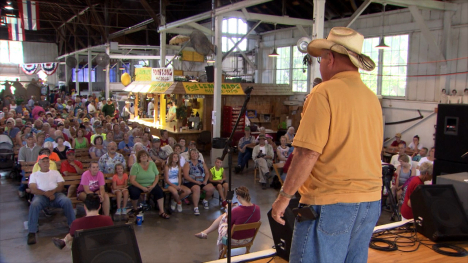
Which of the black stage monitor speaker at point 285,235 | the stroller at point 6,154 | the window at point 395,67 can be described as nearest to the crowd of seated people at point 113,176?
the stroller at point 6,154

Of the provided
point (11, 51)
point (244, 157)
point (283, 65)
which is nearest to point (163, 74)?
point (244, 157)

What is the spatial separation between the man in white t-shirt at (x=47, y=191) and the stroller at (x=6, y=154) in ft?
11.4

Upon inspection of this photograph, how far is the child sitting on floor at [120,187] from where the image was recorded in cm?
673

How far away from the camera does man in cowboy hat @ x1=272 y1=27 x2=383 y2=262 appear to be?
Answer: 69.1 inches

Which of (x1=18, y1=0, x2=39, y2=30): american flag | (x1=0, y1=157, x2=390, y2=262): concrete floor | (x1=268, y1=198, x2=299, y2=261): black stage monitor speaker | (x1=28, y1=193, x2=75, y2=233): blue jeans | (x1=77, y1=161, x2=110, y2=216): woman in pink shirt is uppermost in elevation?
(x1=18, y1=0, x2=39, y2=30): american flag

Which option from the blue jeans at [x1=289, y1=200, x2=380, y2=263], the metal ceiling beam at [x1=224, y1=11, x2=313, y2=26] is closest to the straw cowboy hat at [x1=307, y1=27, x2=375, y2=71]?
the blue jeans at [x1=289, y1=200, x2=380, y2=263]

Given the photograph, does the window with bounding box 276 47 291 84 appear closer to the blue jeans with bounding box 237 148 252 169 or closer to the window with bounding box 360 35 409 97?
the window with bounding box 360 35 409 97

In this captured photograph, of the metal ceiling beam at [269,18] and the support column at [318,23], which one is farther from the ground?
the metal ceiling beam at [269,18]

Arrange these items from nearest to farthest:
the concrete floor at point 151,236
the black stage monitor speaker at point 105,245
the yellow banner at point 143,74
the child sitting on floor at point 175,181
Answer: the black stage monitor speaker at point 105,245 → the concrete floor at point 151,236 → the child sitting on floor at point 175,181 → the yellow banner at point 143,74

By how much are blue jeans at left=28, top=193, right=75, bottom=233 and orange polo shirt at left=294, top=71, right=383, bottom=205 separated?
514 centimetres

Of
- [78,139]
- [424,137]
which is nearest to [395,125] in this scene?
[424,137]

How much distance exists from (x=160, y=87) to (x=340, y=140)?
1323 centimetres

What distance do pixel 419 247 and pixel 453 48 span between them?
31.3ft

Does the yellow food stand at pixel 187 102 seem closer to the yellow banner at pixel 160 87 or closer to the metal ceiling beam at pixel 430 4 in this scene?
the yellow banner at pixel 160 87
